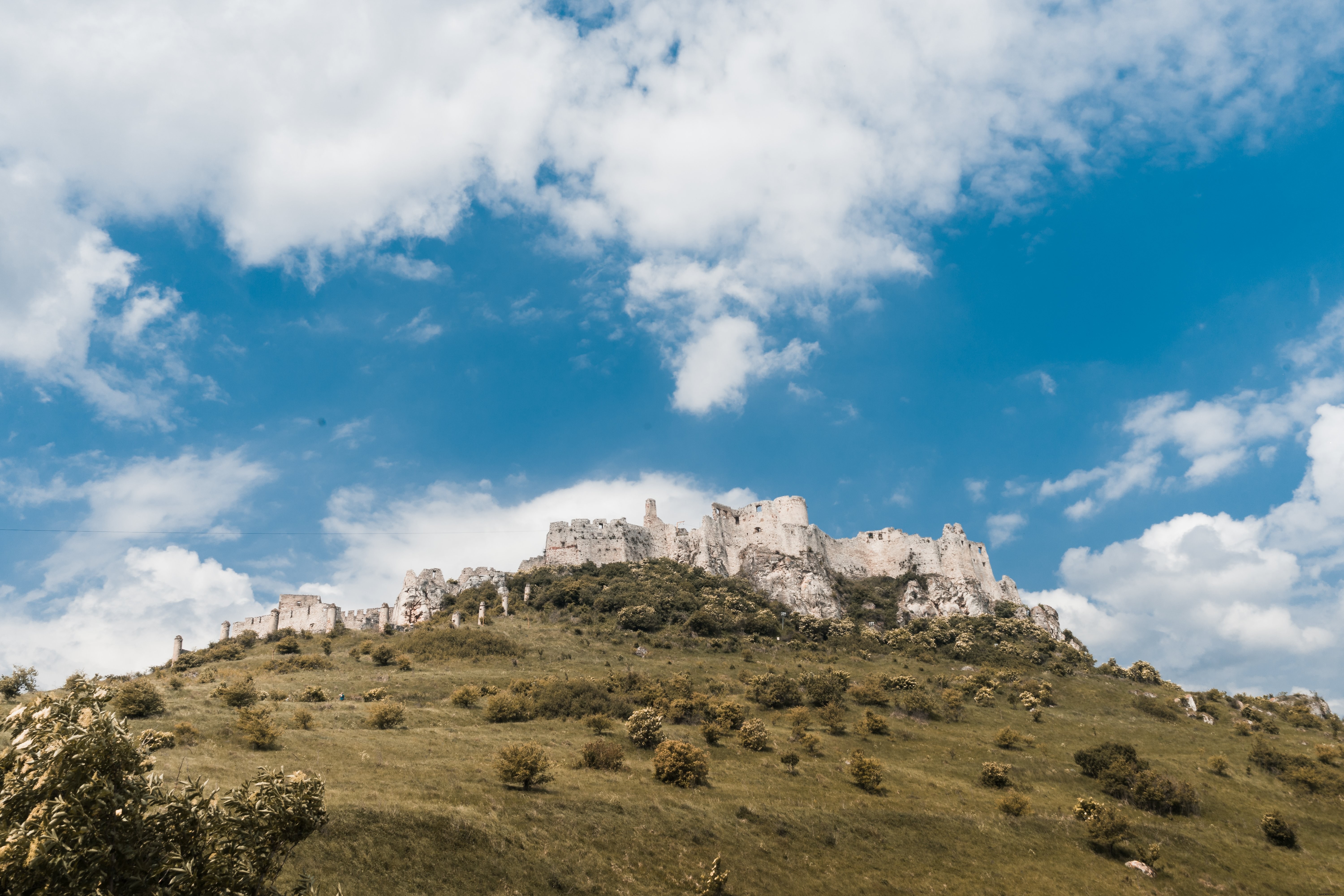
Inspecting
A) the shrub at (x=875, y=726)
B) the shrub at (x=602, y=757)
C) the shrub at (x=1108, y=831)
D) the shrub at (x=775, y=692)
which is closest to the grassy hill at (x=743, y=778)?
the shrub at (x=775, y=692)

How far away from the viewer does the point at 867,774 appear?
1614 inches

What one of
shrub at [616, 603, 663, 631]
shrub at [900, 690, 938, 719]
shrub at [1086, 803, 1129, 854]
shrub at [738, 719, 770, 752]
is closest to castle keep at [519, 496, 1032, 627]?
shrub at [616, 603, 663, 631]

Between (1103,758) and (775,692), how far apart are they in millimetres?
23181

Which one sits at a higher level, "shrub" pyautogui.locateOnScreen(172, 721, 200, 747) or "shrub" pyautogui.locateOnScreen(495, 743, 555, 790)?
"shrub" pyautogui.locateOnScreen(172, 721, 200, 747)

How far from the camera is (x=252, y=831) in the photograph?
1247 cm

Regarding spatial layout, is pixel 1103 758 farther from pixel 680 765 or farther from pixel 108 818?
pixel 108 818

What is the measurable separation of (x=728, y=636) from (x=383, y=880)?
65667 millimetres

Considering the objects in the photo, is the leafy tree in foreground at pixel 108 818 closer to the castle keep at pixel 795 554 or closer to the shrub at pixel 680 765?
the shrub at pixel 680 765

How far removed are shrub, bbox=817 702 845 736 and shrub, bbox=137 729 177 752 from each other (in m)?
40.2

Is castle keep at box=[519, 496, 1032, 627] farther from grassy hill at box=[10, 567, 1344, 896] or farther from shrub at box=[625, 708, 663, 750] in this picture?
shrub at box=[625, 708, 663, 750]

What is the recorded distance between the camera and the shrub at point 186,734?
1280 inches

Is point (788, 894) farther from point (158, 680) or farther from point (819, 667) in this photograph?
point (158, 680)

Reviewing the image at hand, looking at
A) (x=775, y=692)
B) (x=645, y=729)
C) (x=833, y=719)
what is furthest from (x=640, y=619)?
(x=645, y=729)

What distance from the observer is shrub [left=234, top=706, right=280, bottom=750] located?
33156 mm
